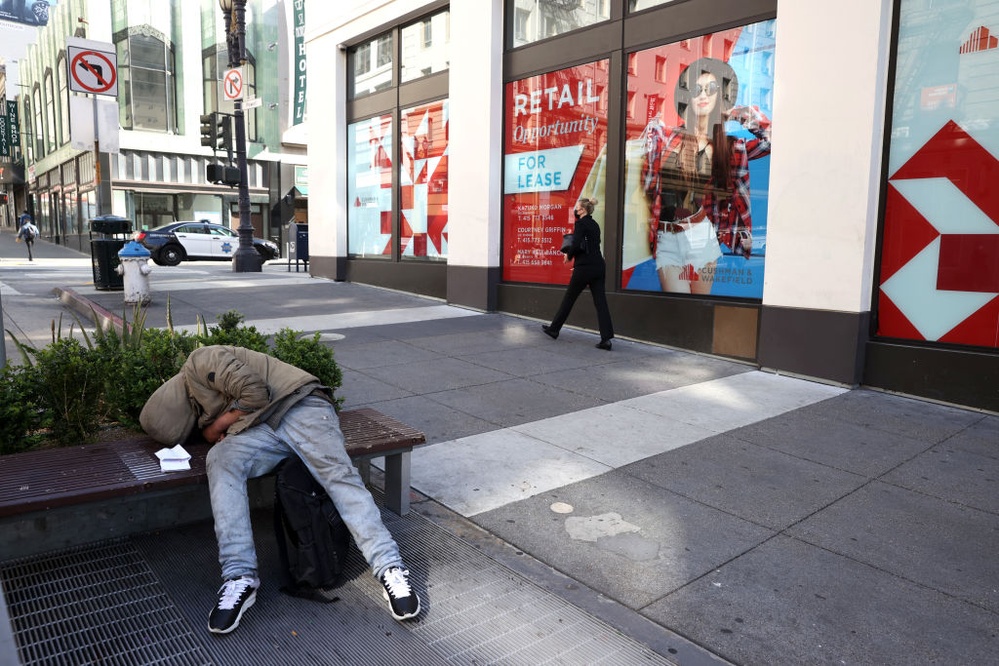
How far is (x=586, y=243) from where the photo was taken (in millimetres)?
8695

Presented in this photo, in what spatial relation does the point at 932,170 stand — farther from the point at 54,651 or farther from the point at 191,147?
the point at 191,147

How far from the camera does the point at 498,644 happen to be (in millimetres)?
2861

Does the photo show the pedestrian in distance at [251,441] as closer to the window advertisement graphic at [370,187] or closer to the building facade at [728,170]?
the building facade at [728,170]

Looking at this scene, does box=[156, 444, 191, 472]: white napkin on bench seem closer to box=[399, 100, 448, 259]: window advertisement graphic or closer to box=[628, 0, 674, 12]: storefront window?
box=[628, 0, 674, 12]: storefront window

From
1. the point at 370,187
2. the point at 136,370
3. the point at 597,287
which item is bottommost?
the point at 136,370

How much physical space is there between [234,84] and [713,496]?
16.6m

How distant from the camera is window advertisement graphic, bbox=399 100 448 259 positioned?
12758 millimetres

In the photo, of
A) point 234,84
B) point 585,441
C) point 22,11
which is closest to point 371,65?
point 234,84

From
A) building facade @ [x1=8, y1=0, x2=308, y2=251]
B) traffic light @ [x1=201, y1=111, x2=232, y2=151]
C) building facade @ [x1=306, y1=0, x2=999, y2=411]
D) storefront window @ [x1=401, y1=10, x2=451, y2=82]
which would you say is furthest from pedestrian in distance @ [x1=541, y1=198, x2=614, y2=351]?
building facade @ [x1=8, y1=0, x2=308, y2=251]

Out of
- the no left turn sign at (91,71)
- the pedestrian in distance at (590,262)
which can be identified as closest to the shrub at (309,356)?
the pedestrian in distance at (590,262)

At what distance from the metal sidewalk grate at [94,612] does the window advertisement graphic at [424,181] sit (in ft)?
32.3

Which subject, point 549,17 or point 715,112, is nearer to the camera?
point 715,112

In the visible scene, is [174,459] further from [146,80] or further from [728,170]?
[146,80]

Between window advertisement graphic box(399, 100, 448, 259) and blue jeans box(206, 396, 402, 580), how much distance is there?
31.2 feet
